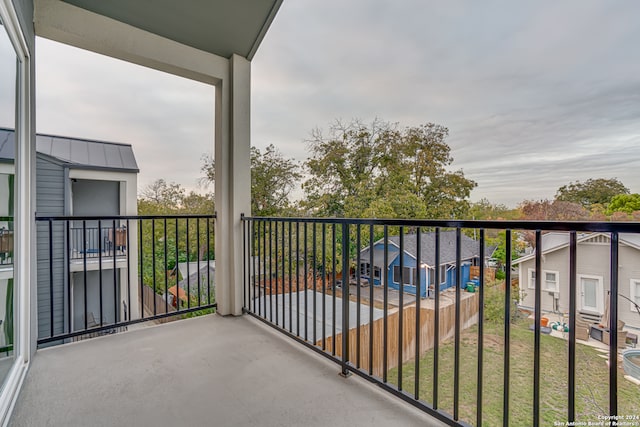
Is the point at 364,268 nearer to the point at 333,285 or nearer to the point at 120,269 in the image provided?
the point at 333,285

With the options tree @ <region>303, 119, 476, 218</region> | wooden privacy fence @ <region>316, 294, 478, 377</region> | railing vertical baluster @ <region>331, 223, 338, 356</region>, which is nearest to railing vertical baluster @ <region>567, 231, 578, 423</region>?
wooden privacy fence @ <region>316, 294, 478, 377</region>

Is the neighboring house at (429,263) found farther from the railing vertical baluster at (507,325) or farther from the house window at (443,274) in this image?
the railing vertical baluster at (507,325)

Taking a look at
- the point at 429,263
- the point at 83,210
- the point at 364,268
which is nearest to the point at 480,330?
the point at 429,263

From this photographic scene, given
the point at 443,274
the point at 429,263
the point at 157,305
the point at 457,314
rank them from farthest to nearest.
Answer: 1. the point at 157,305
2. the point at 429,263
3. the point at 443,274
4. the point at 457,314

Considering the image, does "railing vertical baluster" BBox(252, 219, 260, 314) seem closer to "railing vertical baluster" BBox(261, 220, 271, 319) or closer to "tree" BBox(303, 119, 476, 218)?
"railing vertical baluster" BBox(261, 220, 271, 319)

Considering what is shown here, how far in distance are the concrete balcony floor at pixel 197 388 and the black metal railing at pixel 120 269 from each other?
1.44ft

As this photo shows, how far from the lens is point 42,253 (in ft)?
8.41

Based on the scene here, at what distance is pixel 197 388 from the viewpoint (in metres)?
1.53

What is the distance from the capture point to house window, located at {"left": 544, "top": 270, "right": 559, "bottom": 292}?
125cm

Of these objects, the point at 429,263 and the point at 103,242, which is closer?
the point at 429,263

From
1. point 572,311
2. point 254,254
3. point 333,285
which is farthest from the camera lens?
point 254,254

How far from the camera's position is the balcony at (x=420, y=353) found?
1.01 metres

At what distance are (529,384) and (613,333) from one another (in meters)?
1.06

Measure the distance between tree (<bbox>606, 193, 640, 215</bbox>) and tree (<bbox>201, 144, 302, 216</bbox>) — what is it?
3387mm
